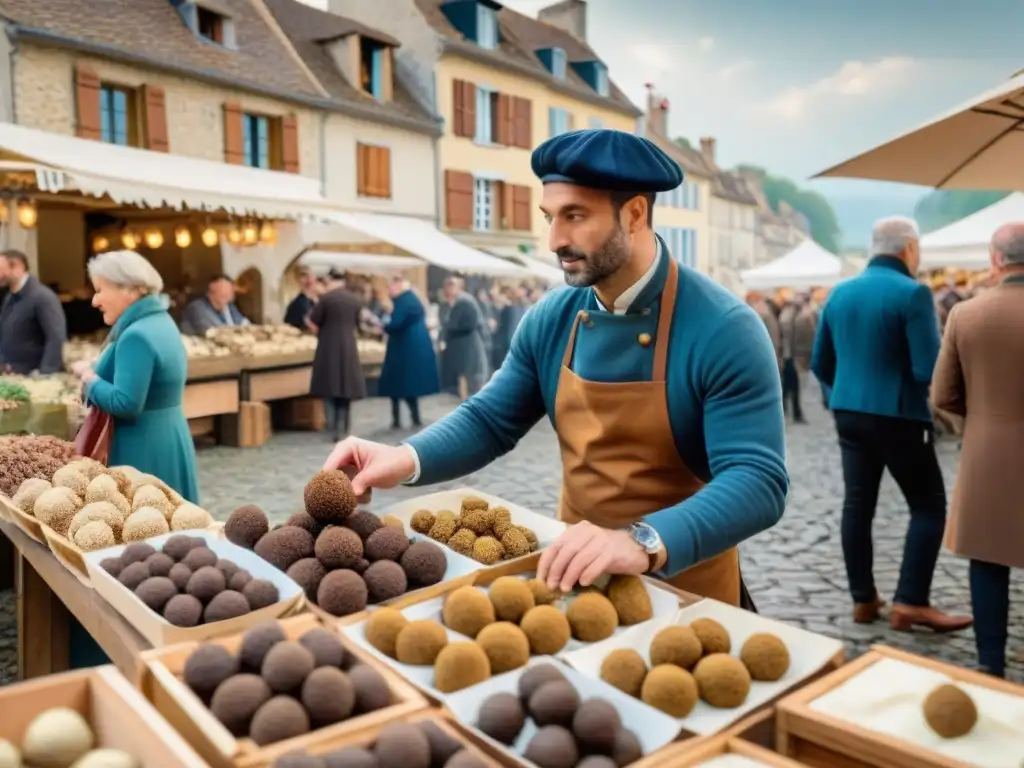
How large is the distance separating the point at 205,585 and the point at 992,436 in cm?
309

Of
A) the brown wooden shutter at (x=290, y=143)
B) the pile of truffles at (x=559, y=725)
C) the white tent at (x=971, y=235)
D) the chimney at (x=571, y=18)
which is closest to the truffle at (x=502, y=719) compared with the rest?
the pile of truffles at (x=559, y=725)

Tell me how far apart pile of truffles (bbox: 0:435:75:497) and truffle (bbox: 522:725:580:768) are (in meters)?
2.64

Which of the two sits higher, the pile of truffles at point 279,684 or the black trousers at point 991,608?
the pile of truffles at point 279,684

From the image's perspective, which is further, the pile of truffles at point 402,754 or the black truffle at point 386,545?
the black truffle at point 386,545

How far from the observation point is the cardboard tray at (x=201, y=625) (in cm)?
176

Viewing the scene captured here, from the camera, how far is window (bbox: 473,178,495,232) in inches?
919

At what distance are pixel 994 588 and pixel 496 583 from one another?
9.48 feet

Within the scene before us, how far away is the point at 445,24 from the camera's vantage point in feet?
75.3

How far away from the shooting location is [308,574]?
76.7 inches

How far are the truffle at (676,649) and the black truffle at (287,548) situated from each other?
0.84 m

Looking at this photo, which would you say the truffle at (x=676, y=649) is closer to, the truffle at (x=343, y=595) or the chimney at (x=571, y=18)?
the truffle at (x=343, y=595)

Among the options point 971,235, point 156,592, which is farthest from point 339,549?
point 971,235

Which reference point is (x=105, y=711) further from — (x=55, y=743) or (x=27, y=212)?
(x=27, y=212)

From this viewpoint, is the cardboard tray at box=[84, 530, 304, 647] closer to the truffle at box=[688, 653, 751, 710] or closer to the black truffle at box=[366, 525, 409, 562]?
the black truffle at box=[366, 525, 409, 562]
